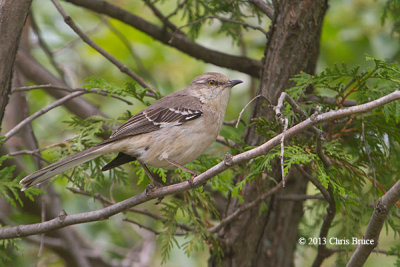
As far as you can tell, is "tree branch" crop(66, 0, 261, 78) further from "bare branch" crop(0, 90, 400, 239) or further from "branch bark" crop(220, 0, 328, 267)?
"bare branch" crop(0, 90, 400, 239)

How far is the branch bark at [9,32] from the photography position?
3.80 m

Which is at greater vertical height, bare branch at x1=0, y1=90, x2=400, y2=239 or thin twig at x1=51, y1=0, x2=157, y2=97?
thin twig at x1=51, y1=0, x2=157, y2=97

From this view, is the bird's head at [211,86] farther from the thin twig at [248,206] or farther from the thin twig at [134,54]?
the thin twig at [134,54]

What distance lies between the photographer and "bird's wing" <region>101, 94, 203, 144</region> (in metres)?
4.30

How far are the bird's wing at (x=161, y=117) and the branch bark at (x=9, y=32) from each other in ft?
3.34

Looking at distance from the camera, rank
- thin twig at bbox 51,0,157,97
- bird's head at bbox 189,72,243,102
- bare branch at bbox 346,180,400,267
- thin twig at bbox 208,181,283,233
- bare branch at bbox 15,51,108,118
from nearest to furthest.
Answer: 1. bare branch at bbox 346,180,400,267
2. thin twig at bbox 208,181,283,233
3. thin twig at bbox 51,0,157,97
4. bird's head at bbox 189,72,243,102
5. bare branch at bbox 15,51,108,118

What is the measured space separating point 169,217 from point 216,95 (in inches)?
50.7

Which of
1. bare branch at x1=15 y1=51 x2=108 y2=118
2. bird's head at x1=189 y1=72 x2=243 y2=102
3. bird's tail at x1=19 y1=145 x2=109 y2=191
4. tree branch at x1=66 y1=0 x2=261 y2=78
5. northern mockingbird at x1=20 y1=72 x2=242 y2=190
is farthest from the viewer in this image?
bare branch at x1=15 y1=51 x2=108 y2=118

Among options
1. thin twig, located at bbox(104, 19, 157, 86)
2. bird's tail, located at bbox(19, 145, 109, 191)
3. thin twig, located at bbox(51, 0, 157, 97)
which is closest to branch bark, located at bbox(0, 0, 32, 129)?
thin twig, located at bbox(51, 0, 157, 97)

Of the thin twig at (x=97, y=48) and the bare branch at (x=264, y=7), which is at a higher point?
the bare branch at (x=264, y=7)

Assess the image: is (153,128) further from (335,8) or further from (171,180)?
(335,8)

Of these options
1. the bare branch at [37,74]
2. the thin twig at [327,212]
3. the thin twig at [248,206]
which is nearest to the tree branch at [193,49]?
the bare branch at [37,74]

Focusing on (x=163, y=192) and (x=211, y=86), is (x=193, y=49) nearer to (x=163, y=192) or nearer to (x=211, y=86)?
(x=211, y=86)

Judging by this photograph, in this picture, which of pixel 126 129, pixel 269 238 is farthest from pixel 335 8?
pixel 126 129
